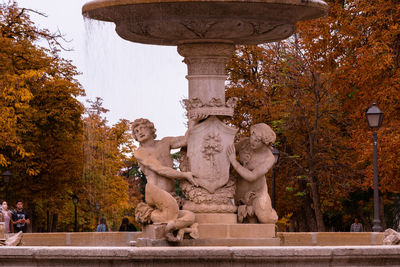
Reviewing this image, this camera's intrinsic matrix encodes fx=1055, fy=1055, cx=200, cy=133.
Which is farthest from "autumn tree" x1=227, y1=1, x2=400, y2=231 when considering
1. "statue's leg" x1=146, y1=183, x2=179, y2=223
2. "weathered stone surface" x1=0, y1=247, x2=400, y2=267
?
"weathered stone surface" x1=0, y1=247, x2=400, y2=267

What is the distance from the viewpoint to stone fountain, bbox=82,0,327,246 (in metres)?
13.0

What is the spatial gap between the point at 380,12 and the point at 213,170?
1506 centimetres

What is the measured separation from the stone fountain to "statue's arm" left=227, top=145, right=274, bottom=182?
15 mm

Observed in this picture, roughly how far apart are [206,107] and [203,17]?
4.52 feet

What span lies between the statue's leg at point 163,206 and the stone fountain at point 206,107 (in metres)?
0.01

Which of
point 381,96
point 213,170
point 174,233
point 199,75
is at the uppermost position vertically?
point 381,96

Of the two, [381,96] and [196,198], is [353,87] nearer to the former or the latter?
[381,96]

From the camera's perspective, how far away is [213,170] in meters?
13.8

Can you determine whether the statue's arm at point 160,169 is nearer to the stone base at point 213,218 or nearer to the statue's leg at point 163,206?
the statue's leg at point 163,206

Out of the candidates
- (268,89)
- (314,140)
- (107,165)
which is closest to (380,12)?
(314,140)

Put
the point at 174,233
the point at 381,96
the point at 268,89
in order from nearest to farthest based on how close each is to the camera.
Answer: the point at 174,233, the point at 381,96, the point at 268,89

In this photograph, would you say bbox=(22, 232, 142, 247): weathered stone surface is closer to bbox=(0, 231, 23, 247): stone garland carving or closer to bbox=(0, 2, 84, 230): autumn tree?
bbox=(0, 231, 23, 247): stone garland carving

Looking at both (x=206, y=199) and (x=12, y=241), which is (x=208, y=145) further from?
(x=12, y=241)

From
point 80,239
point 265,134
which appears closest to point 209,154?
point 265,134
